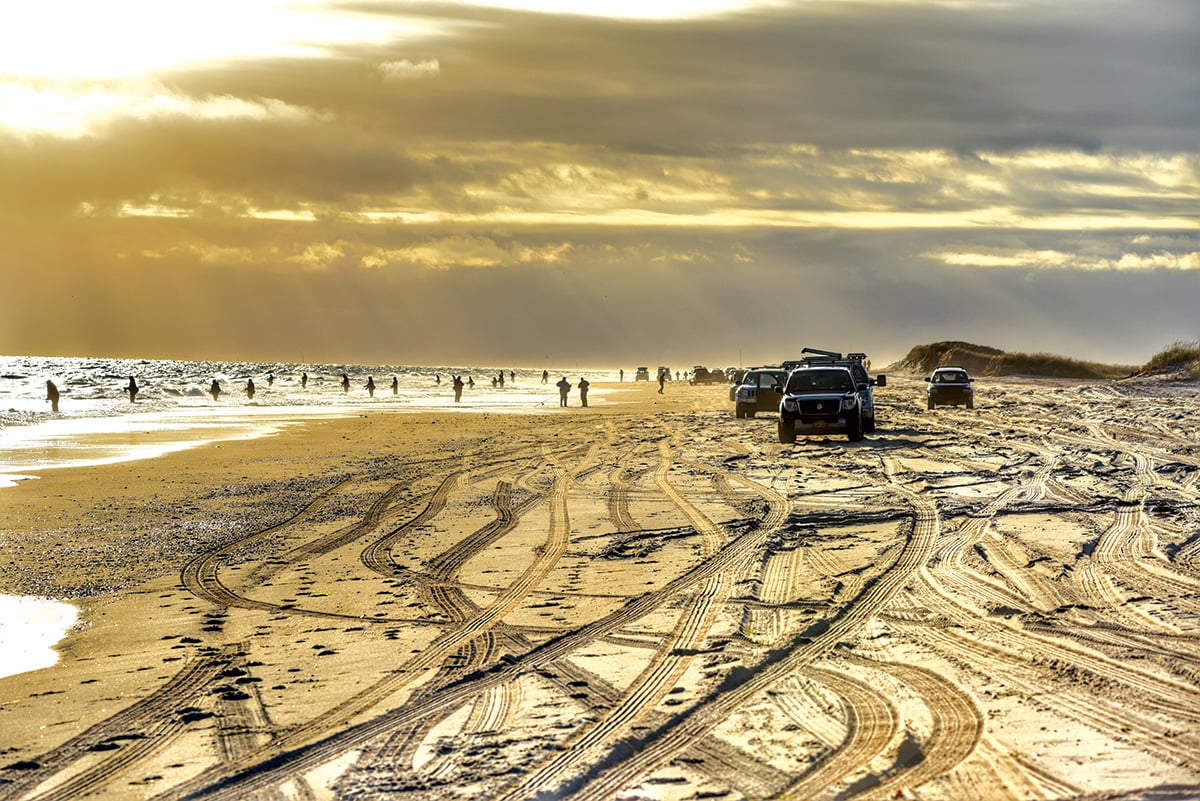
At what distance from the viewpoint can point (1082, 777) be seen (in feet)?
18.3

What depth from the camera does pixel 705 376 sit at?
390ft

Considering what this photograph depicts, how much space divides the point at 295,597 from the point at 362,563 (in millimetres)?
1769

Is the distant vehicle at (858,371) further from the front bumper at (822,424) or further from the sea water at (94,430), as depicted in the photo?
the sea water at (94,430)

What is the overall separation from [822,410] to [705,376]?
303 feet

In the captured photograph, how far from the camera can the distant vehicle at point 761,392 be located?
39.1m

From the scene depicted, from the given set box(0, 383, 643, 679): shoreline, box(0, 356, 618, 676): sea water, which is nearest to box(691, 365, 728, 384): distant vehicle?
box(0, 356, 618, 676): sea water

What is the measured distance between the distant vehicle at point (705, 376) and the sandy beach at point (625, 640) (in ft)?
321

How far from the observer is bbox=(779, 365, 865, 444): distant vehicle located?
26.9 m

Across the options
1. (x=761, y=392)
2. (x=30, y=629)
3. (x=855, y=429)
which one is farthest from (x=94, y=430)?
(x=30, y=629)

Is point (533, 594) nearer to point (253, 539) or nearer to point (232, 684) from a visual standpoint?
point (232, 684)

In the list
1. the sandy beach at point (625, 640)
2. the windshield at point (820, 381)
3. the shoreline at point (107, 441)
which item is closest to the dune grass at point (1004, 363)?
the shoreline at point (107, 441)

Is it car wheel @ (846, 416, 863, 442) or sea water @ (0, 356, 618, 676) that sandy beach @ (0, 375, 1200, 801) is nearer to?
sea water @ (0, 356, 618, 676)

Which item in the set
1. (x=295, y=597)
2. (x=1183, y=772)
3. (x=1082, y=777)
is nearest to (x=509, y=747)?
(x=1082, y=777)

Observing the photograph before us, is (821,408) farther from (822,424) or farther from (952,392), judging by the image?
(952,392)
